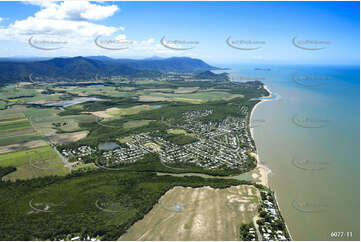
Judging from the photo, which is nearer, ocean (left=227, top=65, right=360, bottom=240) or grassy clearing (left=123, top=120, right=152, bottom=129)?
ocean (left=227, top=65, right=360, bottom=240)

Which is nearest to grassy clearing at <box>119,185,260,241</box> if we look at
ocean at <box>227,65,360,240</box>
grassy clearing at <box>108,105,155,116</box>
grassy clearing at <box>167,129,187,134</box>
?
ocean at <box>227,65,360,240</box>

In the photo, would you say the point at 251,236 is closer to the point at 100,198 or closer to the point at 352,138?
the point at 100,198

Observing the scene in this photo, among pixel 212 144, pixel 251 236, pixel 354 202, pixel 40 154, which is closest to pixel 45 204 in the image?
pixel 40 154

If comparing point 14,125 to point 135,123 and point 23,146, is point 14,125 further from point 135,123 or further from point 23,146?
point 135,123

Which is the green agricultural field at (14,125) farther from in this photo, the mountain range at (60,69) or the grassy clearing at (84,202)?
the mountain range at (60,69)

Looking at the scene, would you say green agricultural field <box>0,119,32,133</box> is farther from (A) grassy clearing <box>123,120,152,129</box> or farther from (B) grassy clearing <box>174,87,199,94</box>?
(B) grassy clearing <box>174,87,199,94</box>

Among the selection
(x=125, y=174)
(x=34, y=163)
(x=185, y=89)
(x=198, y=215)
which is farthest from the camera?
(x=185, y=89)

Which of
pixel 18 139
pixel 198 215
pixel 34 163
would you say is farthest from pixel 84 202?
pixel 18 139

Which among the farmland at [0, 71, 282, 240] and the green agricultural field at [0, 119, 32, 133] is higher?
the green agricultural field at [0, 119, 32, 133]
